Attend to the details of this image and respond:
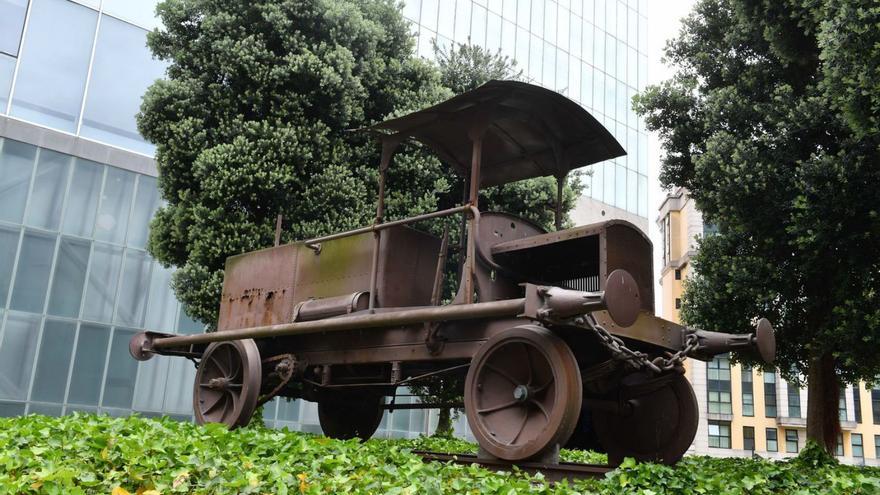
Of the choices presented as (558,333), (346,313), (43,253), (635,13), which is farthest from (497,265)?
(635,13)

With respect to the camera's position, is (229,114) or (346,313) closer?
(346,313)

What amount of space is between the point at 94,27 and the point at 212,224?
34.1 ft

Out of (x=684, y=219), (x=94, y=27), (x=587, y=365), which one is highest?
(x=684, y=219)

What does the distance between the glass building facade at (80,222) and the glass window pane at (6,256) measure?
2 cm

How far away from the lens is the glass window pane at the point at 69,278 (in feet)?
61.6

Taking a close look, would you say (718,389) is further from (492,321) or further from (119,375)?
(492,321)

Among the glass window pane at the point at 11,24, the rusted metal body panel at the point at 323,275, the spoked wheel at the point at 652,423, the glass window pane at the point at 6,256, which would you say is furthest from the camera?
the glass window pane at the point at 11,24

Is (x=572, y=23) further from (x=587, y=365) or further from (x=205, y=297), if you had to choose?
(x=587, y=365)

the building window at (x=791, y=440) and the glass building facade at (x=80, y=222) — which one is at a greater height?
the glass building facade at (x=80, y=222)

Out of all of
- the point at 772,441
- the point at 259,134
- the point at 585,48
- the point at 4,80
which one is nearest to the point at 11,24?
the point at 4,80

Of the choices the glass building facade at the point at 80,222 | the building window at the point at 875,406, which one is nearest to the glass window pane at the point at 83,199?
the glass building facade at the point at 80,222

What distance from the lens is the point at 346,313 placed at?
8789 mm

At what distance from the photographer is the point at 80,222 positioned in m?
19.4

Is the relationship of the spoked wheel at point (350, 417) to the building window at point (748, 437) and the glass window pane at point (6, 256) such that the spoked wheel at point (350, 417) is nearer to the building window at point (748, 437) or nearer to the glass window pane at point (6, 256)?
the glass window pane at point (6, 256)
